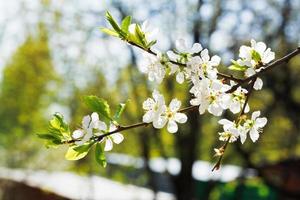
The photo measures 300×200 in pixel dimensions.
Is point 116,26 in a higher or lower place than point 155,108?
higher

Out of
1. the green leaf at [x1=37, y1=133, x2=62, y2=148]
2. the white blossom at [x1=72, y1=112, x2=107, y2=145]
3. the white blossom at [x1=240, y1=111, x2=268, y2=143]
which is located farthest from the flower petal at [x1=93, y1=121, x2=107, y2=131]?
the white blossom at [x1=240, y1=111, x2=268, y2=143]

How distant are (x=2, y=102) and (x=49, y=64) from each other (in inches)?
295

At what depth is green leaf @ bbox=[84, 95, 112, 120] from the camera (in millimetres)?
1586

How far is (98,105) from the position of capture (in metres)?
1.59

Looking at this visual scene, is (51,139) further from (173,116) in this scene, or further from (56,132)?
(173,116)

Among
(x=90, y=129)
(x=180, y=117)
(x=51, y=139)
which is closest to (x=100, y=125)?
(x=90, y=129)

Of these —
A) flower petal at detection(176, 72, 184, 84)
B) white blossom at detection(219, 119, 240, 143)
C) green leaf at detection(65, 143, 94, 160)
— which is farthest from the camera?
white blossom at detection(219, 119, 240, 143)

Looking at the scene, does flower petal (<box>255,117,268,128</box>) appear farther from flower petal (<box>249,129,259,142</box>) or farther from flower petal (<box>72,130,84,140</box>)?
flower petal (<box>72,130,84,140</box>)

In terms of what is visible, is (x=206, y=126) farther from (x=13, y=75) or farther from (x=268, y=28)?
(x=13, y=75)

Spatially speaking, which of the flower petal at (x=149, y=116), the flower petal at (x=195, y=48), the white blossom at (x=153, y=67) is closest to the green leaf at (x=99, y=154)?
the flower petal at (x=149, y=116)

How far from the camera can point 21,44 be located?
62.3ft

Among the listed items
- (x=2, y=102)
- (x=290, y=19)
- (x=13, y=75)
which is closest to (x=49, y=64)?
(x=13, y=75)

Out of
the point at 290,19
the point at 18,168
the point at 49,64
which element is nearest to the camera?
the point at 290,19

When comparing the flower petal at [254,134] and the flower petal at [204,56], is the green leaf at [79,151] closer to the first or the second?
the flower petal at [204,56]
